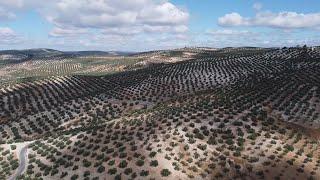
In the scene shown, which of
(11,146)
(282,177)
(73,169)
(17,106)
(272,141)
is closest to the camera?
(282,177)

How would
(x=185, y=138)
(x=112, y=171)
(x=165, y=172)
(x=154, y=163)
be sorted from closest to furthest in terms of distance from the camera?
(x=165, y=172) → (x=112, y=171) → (x=154, y=163) → (x=185, y=138)

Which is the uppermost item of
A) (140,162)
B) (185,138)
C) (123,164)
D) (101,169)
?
(185,138)

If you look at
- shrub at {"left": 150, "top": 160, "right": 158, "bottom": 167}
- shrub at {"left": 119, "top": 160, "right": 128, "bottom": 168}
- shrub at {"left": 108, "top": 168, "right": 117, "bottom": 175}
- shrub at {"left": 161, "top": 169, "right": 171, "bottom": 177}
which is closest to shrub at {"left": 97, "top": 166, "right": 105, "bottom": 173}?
shrub at {"left": 108, "top": 168, "right": 117, "bottom": 175}

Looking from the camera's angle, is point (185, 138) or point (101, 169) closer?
point (101, 169)

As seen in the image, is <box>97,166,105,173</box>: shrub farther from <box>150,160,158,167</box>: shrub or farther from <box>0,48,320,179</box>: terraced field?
<box>150,160,158,167</box>: shrub

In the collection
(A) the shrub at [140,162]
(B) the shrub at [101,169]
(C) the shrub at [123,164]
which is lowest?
(B) the shrub at [101,169]

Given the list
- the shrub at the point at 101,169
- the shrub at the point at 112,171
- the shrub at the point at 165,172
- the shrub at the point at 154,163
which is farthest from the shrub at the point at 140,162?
the shrub at the point at 101,169

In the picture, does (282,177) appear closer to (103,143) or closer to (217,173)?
(217,173)

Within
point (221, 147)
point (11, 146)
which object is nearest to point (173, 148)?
point (221, 147)

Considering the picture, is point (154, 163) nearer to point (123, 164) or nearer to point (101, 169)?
point (123, 164)

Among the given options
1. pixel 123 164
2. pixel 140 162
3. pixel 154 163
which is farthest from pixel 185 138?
pixel 123 164

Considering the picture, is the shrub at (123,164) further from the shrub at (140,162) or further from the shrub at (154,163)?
the shrub at (154,163)
